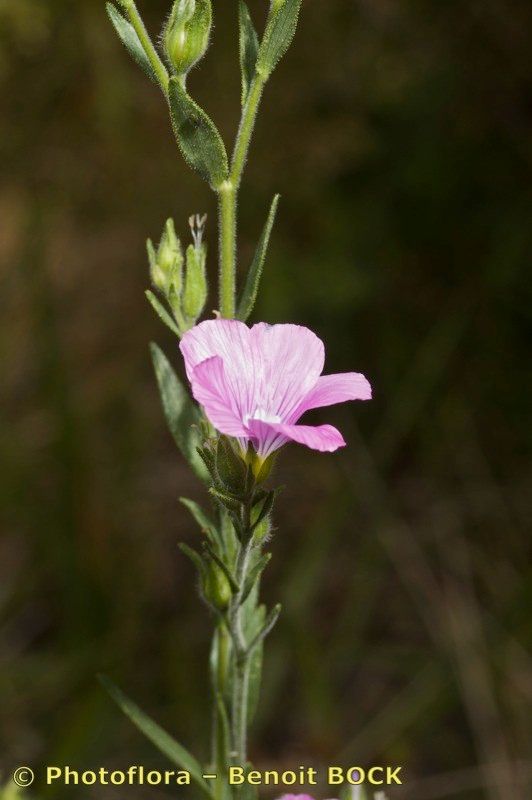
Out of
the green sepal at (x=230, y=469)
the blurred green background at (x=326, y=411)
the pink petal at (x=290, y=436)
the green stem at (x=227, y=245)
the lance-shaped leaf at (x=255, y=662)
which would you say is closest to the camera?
the pink petal at (x=290, y=436)

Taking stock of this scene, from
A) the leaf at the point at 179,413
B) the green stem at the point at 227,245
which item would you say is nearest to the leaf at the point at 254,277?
the green stem at the point at 227,245

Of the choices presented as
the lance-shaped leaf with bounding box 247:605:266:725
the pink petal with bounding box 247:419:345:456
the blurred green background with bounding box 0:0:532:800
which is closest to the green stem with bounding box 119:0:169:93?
the pink petal with bounding box 247:419:345:456

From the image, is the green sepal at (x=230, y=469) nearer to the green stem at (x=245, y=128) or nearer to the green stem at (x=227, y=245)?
the green stem at (x=227, y=245)

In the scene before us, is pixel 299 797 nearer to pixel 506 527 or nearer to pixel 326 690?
pixel 326 690

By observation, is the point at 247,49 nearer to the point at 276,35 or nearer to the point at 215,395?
the point at 276,35

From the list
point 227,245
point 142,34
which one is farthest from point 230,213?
point 142,34

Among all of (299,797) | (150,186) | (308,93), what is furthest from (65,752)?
(308,93)
